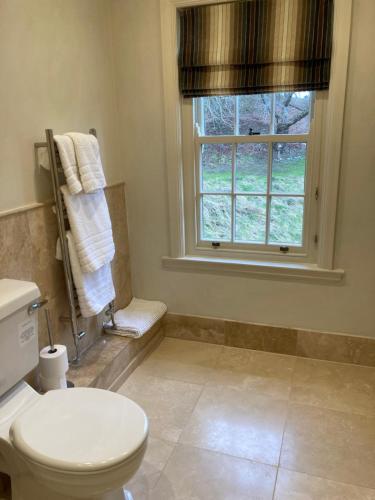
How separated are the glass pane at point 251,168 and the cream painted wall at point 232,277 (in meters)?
0.43

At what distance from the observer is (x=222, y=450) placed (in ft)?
5.74

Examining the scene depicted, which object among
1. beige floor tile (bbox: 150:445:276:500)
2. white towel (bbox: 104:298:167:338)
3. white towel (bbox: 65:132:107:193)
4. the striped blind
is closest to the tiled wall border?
white towel (bbox: 104:298:167:338)

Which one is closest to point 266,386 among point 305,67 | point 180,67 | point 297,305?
point 297,305

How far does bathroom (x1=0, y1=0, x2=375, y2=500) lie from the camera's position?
5.18 ft

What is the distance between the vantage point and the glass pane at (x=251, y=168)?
2.29 metres

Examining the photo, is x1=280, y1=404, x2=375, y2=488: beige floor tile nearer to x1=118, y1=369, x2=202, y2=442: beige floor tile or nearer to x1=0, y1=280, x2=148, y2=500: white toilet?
x1=118, y1=369, x2=202, y2=442: beige floor tile

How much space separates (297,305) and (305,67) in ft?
4.24

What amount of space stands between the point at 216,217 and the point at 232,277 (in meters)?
0.38

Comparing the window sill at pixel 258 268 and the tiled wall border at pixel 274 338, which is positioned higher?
the window sill at pixel 258 268

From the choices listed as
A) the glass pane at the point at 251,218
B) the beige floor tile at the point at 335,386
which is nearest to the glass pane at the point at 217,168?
the glass pane at the point at 251,218

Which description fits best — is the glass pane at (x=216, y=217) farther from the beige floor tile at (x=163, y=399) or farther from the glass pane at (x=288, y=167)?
the beige floor tile at (x=163, y=399)

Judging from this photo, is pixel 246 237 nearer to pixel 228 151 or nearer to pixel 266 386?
pixel 228 151

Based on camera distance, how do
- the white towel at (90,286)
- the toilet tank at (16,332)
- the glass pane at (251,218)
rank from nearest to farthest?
the toilet tank at (16,332) < the white towel at (90,286) < the glass pane at (251,218)

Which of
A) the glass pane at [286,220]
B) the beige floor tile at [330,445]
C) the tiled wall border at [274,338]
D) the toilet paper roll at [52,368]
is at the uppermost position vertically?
the glass pane at [286,220]
